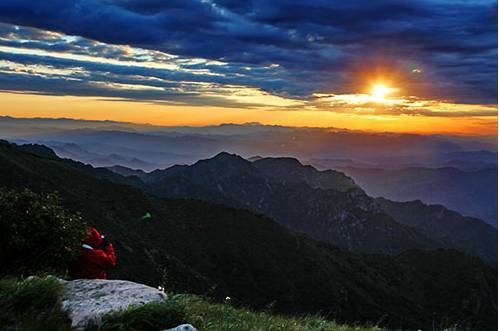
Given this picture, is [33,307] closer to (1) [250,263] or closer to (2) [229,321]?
(2) [229,321]

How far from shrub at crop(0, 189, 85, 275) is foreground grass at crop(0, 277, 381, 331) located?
344 cm

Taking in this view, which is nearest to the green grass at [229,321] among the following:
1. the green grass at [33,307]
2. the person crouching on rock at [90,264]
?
the green grass at [33,307]

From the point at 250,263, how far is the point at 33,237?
9229cm

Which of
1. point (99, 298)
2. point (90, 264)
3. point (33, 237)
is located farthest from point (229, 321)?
point (33, 237)

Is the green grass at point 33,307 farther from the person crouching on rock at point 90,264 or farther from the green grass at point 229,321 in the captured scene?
the person crouching on rock at point 90,264

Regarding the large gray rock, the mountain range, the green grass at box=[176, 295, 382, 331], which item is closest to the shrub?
the large gray rock

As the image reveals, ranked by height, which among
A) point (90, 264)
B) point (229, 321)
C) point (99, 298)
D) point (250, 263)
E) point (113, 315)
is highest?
point (113, 315)

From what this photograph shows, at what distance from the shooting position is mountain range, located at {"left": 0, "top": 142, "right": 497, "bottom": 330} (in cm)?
7394

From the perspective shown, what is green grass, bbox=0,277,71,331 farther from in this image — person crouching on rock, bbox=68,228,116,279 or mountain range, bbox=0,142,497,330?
mountain range, bbox=0,142,497,330

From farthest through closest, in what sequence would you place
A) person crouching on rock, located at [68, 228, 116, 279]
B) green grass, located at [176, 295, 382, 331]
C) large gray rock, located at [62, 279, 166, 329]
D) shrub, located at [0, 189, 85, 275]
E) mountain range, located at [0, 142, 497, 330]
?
mountain range, located at [0, 142, 497, 330] < person crouching on rock, located at [68, 228, 116, 279] < shrub, located at [0, 189, 85, 275] < green grass, located at [176, 295, 382, 331] < large gray rock, located at [62, 279, 166, 329]

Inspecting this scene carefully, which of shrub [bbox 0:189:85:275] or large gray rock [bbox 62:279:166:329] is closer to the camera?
large gray rock [bbox 62:279:166:329]

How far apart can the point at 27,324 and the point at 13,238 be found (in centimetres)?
547

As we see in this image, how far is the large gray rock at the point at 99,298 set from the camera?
18.2ft

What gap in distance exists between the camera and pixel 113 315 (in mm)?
5375
